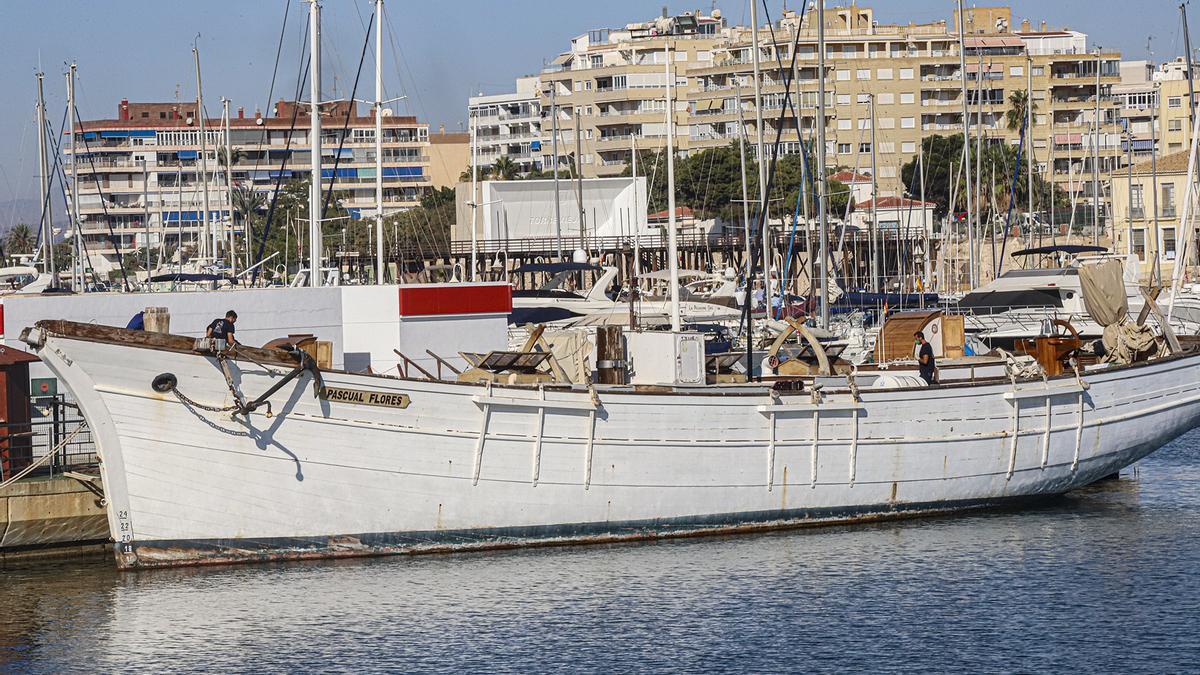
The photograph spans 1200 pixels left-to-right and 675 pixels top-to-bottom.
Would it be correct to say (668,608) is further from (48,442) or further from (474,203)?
(474,203)

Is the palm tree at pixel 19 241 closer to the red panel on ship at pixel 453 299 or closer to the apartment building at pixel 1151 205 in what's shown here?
the apartment building at pixel 1151 205

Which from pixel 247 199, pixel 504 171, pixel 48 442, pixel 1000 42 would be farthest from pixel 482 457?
pixel 1000 42

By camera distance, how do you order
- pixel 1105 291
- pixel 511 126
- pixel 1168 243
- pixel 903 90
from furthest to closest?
pixel 511 126, pixel 903 90, pixel 1168 243, pixel 1105 291

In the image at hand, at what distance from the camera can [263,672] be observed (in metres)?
18.3

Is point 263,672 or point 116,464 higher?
point 116,464

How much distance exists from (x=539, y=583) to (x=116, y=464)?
21.5ft

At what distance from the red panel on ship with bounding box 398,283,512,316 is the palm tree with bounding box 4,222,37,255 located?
384 ft

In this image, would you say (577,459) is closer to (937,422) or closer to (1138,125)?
(937,422)

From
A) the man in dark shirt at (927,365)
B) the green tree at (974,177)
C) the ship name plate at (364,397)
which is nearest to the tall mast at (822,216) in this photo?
the man in dark shirt at (927,365)

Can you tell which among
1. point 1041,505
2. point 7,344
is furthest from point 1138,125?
point 7,344

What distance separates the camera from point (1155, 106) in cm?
12312

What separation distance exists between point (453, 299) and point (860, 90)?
102 m

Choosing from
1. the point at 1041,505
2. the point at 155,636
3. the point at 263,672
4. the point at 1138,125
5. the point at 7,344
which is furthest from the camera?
the point at 1138,125

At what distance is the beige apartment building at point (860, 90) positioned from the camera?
123m
